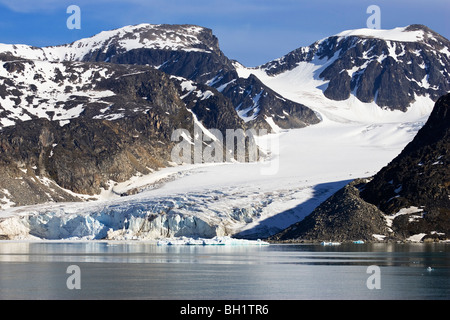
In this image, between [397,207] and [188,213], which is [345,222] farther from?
[188,213]

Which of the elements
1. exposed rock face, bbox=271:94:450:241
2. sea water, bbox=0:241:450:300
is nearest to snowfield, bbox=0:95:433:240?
exposed rock face, bbox=271:94:450:241

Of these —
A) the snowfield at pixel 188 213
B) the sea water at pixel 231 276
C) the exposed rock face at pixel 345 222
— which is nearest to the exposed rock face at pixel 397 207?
the exposed rock face at pixel 345 222

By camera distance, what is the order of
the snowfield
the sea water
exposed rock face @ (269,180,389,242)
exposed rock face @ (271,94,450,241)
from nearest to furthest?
the sea water < exposed rock face @ (269,180,389,242) < exposed rock face @ (271,94,450,241) < the snowfield

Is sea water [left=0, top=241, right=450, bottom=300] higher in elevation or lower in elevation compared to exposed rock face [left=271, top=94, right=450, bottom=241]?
lower

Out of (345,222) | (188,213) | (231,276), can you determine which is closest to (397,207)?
(345,222)

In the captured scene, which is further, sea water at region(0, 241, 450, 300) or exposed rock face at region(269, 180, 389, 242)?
exposed rock face at region(269, 180, 389, 242)

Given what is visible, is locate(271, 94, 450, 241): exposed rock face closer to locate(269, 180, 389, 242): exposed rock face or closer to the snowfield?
locate(269, 180, 389, 242): exposed rock face

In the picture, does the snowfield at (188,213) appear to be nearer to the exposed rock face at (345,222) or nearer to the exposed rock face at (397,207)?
the exposed rock face at (397,207)
